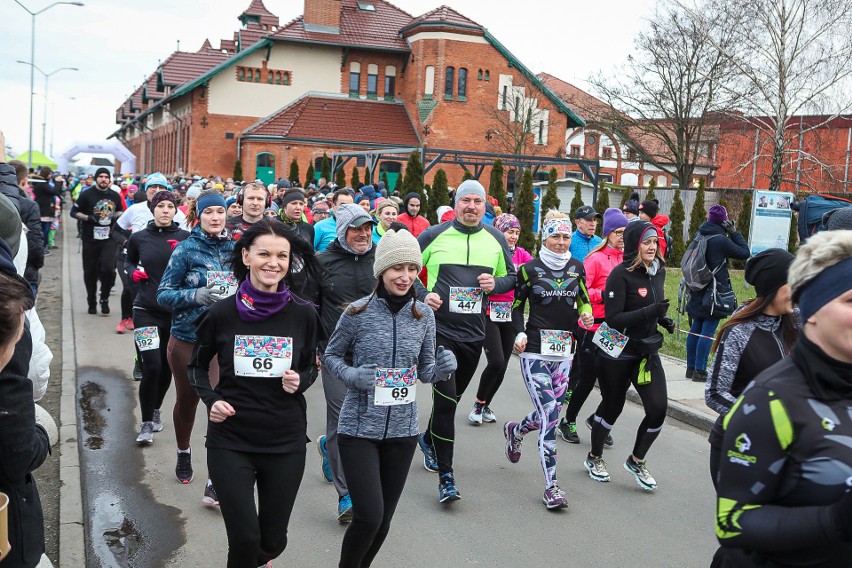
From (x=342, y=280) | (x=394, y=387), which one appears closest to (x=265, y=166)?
(x=342, y=280)

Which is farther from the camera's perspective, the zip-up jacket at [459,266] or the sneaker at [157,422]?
the sneaker at [157,422]

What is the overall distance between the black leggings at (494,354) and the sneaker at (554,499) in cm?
165

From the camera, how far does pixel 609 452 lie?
7.76m

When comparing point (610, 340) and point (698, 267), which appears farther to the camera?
point (698, 267)

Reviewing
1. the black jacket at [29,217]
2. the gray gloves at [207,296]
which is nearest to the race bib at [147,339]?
the black jacket at [29,217]

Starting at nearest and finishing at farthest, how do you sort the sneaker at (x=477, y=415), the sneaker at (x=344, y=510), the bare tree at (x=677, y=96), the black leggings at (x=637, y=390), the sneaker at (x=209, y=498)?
the sneaker at (x=344, y=510)
the sneaker at (x=209, y=498)
the black leggings at (x=637, y=390)
the sneaker at (x=477, y=415)
the bare tree at (x=677, y=96)

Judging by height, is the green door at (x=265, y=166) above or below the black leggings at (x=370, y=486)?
above

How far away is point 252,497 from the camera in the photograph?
419 centimetres

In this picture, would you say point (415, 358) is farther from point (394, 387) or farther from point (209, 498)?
point (209, 498)

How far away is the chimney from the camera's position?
53.5m

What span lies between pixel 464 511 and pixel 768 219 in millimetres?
12131

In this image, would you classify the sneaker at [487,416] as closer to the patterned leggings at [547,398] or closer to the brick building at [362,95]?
the patterned leggings at [547,398]

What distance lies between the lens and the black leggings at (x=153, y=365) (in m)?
7.20

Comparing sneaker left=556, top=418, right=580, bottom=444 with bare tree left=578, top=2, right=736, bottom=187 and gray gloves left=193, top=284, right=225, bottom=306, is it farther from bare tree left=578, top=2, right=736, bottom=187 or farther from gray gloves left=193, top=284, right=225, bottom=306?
bare tree left=578, top=2, right=736, bottom=187
